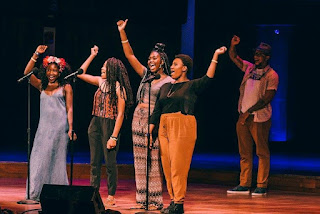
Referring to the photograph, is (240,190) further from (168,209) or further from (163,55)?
(163,55)

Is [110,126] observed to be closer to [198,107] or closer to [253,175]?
[253,175]

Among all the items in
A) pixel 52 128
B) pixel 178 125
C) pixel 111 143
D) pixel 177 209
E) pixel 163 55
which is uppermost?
pixel 163 55

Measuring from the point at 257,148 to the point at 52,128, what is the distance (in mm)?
2312

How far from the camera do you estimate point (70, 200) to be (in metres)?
6.07

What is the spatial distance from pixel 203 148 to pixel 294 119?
151cm

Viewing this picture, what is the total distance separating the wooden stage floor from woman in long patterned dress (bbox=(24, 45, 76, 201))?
395 millimetres

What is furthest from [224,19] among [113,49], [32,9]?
[32,9]

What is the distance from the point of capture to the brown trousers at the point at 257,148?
8328 mm

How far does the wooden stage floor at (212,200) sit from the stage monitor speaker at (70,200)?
71cm

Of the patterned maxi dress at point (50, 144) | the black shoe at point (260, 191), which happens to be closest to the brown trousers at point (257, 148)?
the black shoe at point (260, 191)

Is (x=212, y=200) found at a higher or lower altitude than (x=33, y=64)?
lower

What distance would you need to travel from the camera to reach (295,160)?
35.2 feet

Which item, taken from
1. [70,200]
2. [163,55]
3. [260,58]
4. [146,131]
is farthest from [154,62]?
[260,58]

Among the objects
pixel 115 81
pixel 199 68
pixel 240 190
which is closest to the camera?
pixel 115 81
